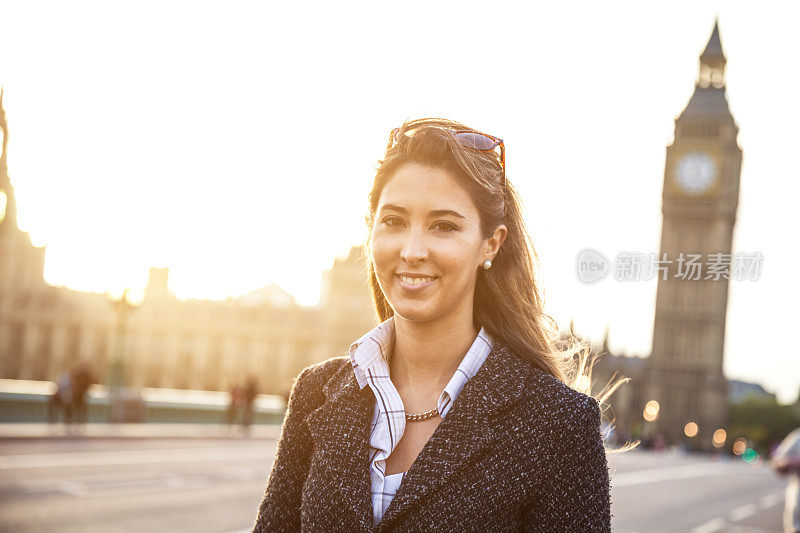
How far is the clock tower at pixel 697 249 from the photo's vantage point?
7994 centimetres

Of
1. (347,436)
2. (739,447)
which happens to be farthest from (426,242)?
(739,447)

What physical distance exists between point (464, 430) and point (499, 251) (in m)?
0.54

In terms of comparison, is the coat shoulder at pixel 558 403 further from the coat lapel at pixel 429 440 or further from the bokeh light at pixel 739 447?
the bokeh light at pixel 739 447

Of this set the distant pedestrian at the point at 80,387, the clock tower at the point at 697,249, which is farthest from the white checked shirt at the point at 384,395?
the clock tower at the point at 697,249

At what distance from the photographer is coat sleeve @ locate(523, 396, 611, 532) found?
2094 mm

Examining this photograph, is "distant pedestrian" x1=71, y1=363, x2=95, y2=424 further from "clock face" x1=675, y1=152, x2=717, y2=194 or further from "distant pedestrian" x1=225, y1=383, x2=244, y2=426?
"clock face" x1=675, y1=152, x2=717, y2=194

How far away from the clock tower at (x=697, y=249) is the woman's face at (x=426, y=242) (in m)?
79.7

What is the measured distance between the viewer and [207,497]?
504 inches

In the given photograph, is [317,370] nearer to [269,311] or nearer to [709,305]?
[269,311]

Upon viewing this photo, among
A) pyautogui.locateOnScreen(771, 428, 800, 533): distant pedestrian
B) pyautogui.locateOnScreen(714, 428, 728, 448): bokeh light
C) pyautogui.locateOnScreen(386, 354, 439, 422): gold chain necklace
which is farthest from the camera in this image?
pyautogui.locateOnScreen(714, 428, 728, 448): bokeh light

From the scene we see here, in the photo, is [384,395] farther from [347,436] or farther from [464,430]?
[464,430]

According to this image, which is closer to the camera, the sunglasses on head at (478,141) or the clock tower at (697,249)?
the sunglasses on head at (478,141)

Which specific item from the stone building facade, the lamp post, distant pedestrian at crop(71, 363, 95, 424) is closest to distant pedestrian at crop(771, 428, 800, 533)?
distant pedestrian at crop(71, 363, 95, 424)

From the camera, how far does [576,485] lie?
211 centimetres
